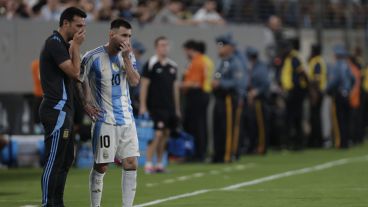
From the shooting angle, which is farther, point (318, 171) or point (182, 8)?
point (182, 8)

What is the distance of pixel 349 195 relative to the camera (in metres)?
14.6

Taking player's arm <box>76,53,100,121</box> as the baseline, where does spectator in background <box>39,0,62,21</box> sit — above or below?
above

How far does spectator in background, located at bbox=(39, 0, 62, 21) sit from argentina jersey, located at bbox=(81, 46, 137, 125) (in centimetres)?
1057

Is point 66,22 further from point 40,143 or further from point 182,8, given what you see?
point 182,8

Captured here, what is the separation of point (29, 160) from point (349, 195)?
850cm

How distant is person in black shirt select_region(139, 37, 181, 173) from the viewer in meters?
19.5

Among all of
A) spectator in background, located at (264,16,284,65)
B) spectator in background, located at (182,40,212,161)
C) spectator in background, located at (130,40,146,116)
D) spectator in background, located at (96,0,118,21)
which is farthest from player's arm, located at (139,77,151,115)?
spectator in background, located at (264,16,284,65)

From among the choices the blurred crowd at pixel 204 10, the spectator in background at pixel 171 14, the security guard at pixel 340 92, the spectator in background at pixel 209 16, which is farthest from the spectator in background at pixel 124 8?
the security guard at pixel 340 92

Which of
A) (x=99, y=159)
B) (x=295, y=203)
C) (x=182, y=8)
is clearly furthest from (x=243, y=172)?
(x=182, y=8)

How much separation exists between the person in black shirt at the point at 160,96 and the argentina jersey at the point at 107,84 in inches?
283

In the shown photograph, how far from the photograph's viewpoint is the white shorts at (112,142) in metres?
12.0

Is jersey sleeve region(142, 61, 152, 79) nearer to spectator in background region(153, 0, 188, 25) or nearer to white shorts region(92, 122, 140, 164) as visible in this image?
spectator in background region(153, 0, 188, 25)

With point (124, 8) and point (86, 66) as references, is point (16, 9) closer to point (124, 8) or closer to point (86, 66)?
point (124, 8)

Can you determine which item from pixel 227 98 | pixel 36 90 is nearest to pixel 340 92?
pixel 227 98
